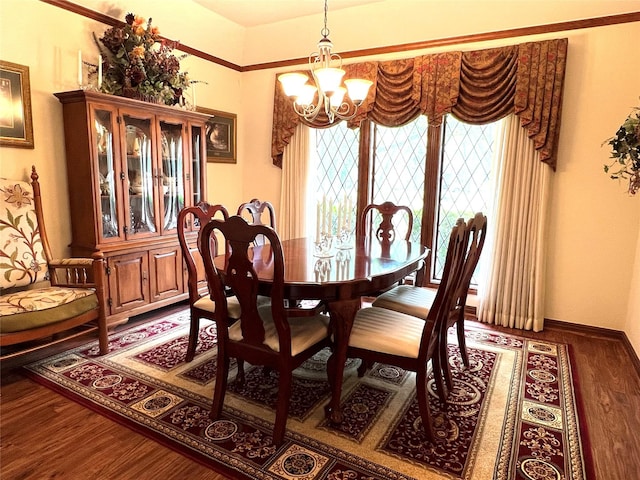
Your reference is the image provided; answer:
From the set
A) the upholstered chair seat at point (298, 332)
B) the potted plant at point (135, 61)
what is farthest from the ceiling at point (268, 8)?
the upholstered chair seat at point (298, 332)

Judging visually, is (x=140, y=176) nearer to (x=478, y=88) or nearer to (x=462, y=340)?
(x=462, y=340)

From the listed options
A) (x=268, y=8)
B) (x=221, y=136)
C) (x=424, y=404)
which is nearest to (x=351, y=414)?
(x=424, y=404)

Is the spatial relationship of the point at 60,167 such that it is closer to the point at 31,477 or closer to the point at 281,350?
the point at 31,477

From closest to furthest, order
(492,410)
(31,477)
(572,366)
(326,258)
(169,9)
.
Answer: (31,477), (492,410), (326,258), (572,366), (169,9)

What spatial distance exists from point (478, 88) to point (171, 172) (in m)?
2.65

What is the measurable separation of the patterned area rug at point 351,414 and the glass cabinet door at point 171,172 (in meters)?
1.13

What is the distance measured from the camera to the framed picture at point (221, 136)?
429 centimetres

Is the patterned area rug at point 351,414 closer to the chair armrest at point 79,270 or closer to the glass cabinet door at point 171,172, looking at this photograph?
the chair armrest at point 79,270

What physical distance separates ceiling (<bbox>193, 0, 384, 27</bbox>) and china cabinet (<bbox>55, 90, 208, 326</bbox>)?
1.16 metres

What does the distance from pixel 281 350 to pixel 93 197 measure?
1.99 metres

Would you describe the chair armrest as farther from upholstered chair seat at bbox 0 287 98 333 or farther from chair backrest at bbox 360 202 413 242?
chair backrest at bbox 360 202 413 242

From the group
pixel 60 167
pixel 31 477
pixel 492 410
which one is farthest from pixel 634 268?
pixel 60 167

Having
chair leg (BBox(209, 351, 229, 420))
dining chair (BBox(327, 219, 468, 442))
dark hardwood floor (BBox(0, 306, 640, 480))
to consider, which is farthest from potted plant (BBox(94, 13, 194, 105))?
dining chair (BBox(327, 219, 468, 442))

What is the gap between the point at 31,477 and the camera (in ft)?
5.39
